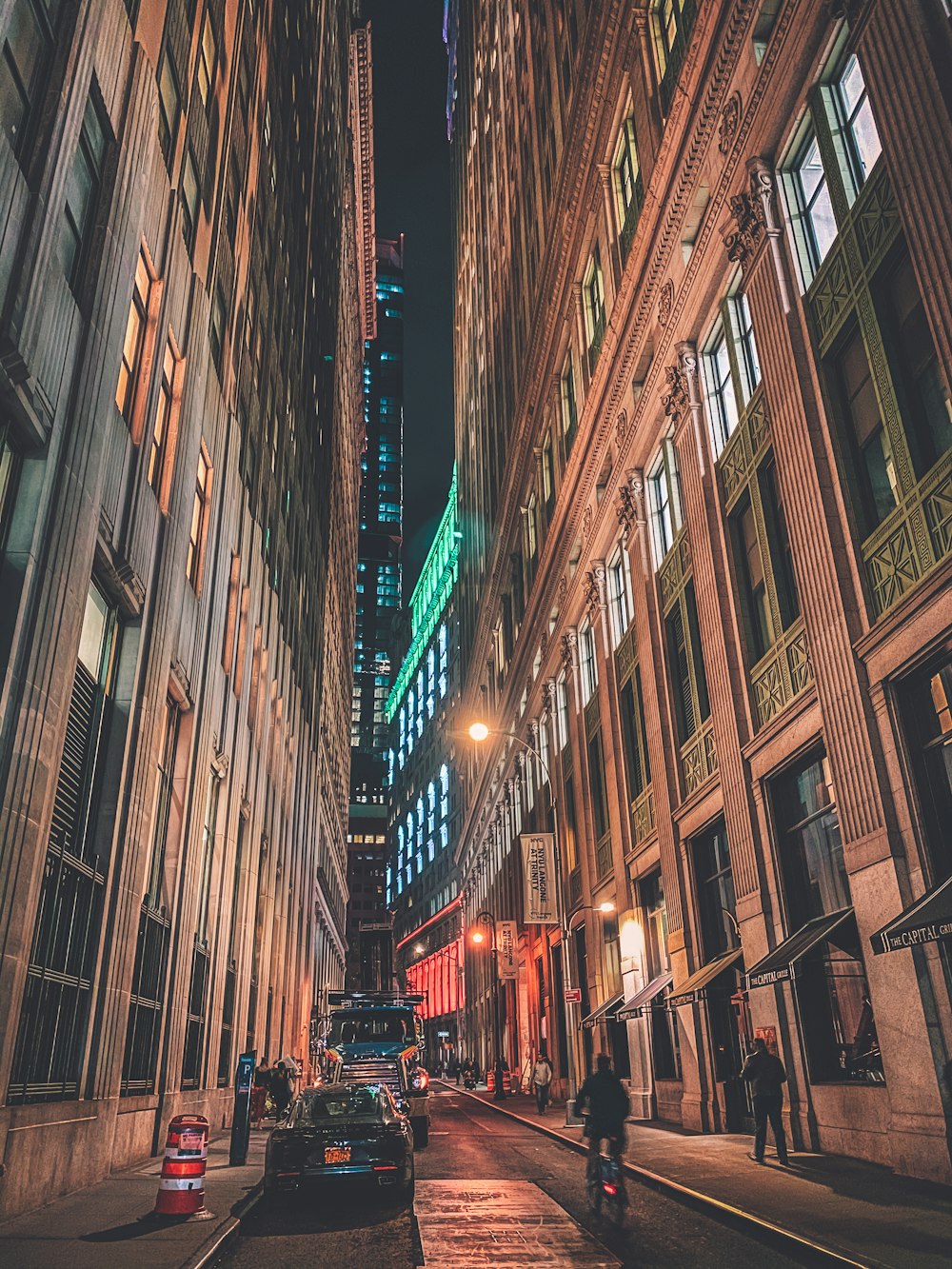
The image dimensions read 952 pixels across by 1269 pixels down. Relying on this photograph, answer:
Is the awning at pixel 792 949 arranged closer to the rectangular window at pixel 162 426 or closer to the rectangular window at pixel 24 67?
the rectangular window at pixel 162 426

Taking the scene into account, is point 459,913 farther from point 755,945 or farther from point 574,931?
point 755,945

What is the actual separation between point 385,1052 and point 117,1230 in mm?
13698

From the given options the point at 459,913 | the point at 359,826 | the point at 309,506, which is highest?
the point at 359,826

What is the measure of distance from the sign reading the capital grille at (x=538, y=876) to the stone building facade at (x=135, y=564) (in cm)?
982

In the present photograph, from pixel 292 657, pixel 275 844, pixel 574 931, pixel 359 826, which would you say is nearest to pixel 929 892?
pixel 574 931

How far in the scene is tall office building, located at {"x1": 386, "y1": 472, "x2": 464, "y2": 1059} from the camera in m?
103

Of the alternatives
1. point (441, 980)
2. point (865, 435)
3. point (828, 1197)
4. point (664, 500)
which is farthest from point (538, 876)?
point (441, 980)

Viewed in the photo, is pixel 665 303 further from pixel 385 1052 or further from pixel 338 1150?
pixel 338 1150

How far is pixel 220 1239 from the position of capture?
10086 millimetres

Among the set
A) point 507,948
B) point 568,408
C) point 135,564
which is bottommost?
point 507,948

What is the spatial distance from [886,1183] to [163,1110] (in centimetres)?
1449

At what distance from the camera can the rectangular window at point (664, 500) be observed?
26.2 metres

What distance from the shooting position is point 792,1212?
35.1 feet

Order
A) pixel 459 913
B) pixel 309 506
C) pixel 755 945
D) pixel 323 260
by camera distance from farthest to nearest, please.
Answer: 1. pixel 459 913
2. pixel 323 260
3. pixel 309 506
4. pixel 755 945
